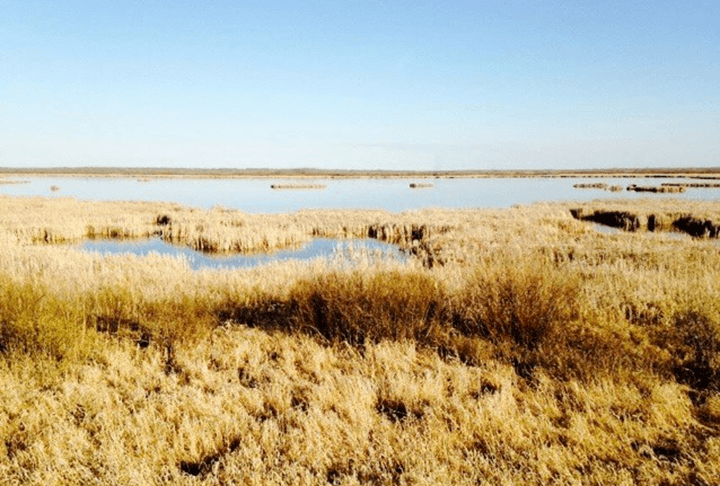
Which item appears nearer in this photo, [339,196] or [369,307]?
[369,307]

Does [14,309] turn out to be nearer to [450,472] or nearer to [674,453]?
[450,472]

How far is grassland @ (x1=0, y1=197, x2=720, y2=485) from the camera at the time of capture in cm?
392

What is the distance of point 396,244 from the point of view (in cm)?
2397

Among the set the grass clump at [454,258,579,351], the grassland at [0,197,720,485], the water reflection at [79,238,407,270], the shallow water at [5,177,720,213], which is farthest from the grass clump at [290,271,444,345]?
the shallow water at [5,177,720,213]

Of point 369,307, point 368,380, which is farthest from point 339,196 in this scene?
point 368,380

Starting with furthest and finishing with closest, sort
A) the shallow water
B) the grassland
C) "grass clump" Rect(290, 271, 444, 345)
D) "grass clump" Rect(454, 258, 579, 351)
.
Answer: the shallow water < "grass clump" Rect(290, 271, 444, 345) < "grass clump" Rect(454, 258, 579, 351) < the grassland

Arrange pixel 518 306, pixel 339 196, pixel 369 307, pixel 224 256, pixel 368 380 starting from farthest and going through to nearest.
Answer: pixel 339 196 < pixel 224 256 < pixel 369 307 < pixel 518 306 < pixel 368 380

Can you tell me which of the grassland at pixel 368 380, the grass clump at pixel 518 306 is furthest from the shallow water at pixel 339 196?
the grass clump at pixel 518 306

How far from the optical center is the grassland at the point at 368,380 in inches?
154

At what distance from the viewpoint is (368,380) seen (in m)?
5.43

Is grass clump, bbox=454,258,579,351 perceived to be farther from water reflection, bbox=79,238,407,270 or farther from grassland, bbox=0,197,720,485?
water reflection, bbox=79,238,407,270

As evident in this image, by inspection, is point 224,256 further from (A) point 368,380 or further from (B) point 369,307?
(A) point 368,380

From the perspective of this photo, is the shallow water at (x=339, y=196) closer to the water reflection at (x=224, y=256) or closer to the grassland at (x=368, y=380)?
the water reflection at (x=224, y=256)

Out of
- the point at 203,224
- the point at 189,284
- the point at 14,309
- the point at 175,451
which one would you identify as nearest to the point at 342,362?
the point at 175,451
